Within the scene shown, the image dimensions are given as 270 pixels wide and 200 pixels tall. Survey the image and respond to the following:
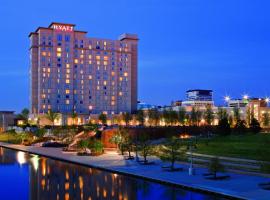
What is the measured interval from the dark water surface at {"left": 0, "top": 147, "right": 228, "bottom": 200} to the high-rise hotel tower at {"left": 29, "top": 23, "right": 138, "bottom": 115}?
14002 cm

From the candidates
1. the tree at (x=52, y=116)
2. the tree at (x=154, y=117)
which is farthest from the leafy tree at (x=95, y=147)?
the tree at (x=52, y=116)

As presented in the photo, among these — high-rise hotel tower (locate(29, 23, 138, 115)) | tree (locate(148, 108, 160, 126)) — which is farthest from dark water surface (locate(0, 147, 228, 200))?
high-rise hotel tower (locate(29, 23, 138, 115))

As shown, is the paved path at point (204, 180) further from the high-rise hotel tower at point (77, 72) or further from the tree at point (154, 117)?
the high-rise hotel tower at point (77, 72)

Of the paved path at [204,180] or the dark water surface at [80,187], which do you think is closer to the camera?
the paved path at [204,180]

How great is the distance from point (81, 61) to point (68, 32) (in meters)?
13.5

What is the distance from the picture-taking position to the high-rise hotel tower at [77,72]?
17362 centimetres

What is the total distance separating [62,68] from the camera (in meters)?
177

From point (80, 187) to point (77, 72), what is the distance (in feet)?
517

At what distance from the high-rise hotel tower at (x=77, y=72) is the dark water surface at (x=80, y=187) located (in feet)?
459

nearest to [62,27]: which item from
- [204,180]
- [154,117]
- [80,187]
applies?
[154,117]

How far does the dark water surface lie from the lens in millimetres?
22828

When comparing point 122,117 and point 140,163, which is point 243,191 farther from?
point 122,117

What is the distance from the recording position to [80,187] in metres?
25.8

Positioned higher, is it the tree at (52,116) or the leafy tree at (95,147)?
the tree at (52,116)
